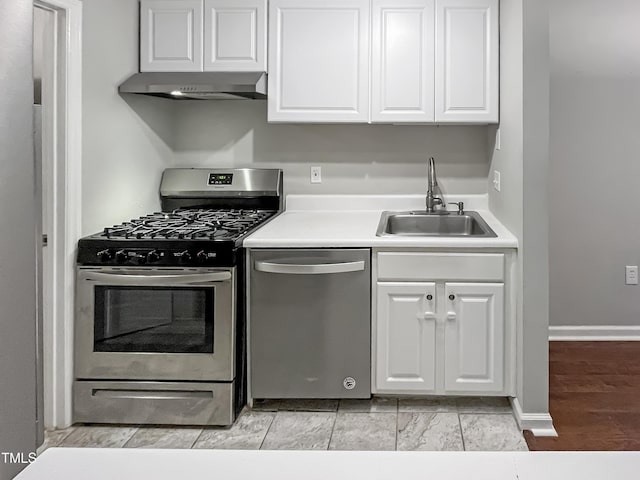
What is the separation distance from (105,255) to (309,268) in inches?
34.7

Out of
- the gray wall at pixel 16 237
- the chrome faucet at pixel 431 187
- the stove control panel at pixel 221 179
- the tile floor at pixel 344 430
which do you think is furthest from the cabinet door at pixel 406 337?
the gray wall at pixel 16 237

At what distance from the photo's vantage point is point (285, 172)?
4.22 meters

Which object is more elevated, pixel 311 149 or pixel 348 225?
pixel 311 149

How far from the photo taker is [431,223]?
3.99 m

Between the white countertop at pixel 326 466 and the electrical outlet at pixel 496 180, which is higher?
the electrical outlet at pixel 496 180

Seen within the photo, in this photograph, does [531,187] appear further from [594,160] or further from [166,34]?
[166,34]

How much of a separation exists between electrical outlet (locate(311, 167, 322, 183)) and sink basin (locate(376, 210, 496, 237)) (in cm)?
45

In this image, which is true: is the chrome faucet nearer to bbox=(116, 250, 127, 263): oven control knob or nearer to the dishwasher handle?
the dishwasher handle

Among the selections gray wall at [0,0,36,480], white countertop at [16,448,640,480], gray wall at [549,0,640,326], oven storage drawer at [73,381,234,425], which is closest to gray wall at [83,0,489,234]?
gray wall at [549,0,640,326]

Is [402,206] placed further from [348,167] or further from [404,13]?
[404,13]

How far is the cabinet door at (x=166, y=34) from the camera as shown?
3.79 m

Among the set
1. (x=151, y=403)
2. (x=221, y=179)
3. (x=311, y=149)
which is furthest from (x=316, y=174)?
(x=151, y=403)

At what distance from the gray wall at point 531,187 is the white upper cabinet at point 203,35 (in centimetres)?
131

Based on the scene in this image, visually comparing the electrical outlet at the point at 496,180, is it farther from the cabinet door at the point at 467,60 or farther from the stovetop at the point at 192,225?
the stovetop at the point at 192,225
